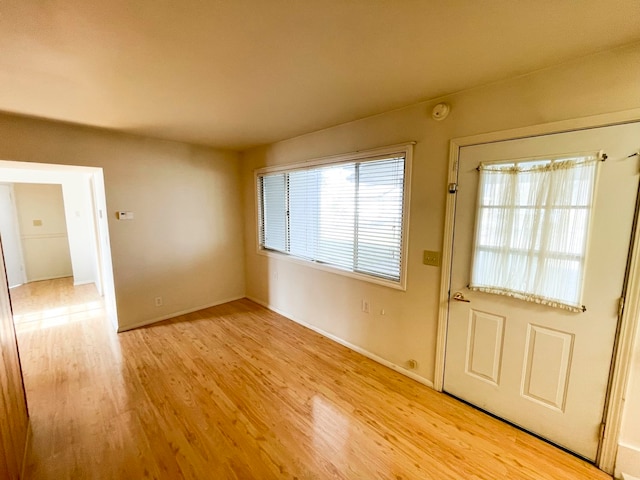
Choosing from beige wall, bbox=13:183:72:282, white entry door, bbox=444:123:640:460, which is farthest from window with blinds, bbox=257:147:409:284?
beige wall, bbox=13:183:72:282

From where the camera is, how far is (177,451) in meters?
1.68

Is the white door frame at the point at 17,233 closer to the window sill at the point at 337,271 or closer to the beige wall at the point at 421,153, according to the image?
the window sill at the point at 337,271

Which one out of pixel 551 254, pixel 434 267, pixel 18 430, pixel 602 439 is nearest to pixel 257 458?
pixel 18 430

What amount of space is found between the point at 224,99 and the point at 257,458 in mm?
2639

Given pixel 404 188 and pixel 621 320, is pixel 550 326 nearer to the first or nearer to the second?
pixel 621 320

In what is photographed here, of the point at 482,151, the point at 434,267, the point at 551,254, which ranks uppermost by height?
the point at 482,151

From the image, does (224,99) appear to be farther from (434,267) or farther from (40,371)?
(40,371)

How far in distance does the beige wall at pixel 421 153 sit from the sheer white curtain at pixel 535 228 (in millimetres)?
294

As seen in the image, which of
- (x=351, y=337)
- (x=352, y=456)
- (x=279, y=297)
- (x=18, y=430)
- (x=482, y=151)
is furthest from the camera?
(x=279, y=297)

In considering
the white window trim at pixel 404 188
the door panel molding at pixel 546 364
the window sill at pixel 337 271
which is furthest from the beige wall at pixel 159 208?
the door panel molding at pixel 546 364

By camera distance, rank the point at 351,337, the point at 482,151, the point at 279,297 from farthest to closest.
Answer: the point at 279,297, the point at 351,337, the point at 482,151

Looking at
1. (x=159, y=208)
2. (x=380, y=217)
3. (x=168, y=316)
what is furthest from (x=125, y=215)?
(x=380, y=217)

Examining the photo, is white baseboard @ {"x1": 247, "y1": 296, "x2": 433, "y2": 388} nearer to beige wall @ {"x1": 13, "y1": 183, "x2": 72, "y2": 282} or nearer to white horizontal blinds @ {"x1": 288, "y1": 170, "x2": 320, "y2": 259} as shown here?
white horizontal blinds @ {"x1": 288, "y1": 170, "x2": 320, "y2": 259}

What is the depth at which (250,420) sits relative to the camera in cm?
194
